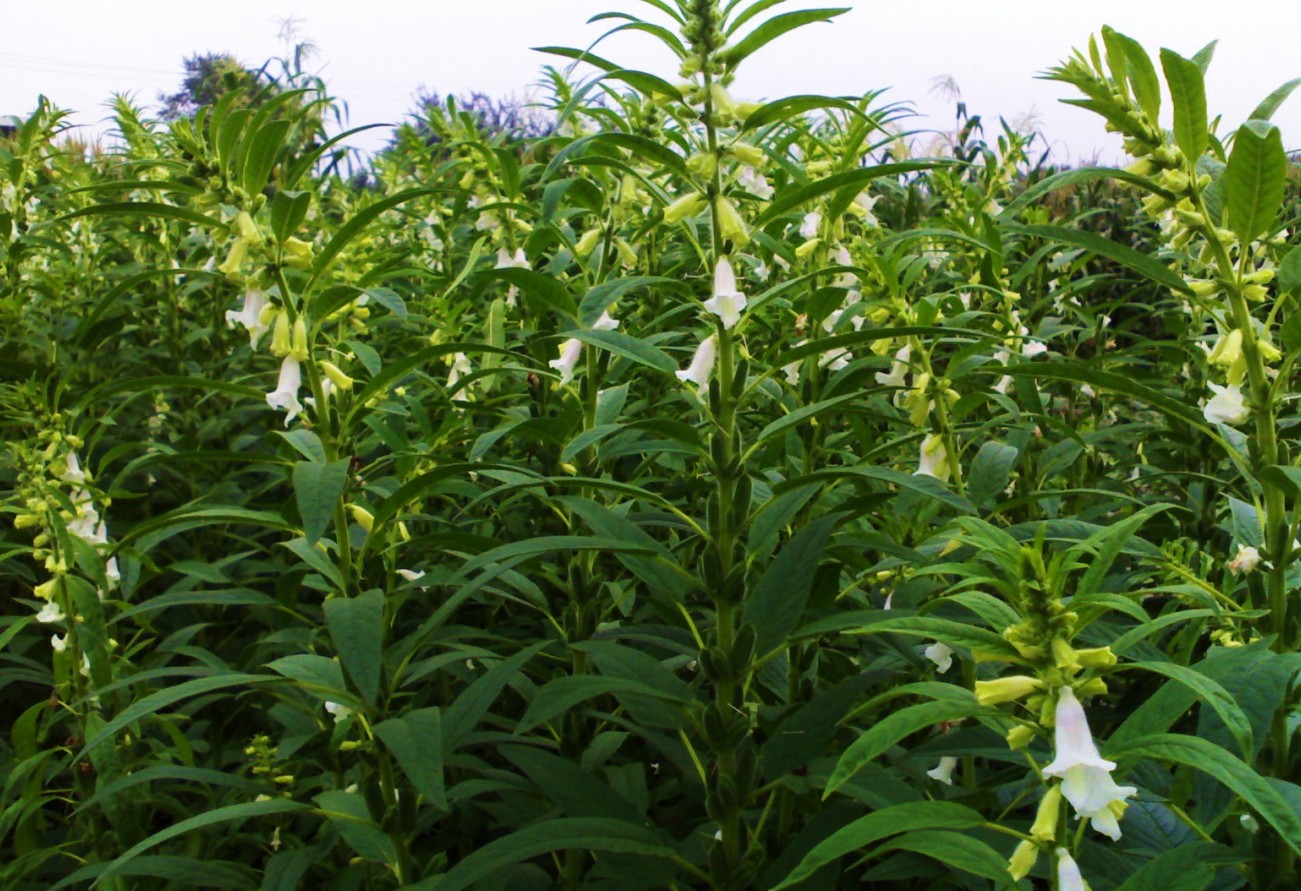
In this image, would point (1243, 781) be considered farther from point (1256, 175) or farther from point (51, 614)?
point (51, 614)

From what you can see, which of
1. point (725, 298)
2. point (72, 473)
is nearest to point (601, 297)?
point (725, 298)

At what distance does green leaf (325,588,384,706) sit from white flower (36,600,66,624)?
52.7 inches

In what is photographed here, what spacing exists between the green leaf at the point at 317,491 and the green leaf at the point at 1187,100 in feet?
4.80

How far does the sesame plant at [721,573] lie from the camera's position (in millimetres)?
1518

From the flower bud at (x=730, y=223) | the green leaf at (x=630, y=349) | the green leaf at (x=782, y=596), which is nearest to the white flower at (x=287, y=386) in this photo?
the green leaf at (x=630, y=349)

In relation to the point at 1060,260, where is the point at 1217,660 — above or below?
below

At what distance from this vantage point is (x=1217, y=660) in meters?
1.43

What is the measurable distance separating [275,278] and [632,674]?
1013mm

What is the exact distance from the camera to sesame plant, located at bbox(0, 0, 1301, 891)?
1518mm

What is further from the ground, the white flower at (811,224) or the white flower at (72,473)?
the white flower at (811,224)

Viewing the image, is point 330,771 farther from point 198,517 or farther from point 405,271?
point 405,271

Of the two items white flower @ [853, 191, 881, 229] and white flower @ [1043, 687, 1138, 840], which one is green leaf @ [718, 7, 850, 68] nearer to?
white flower @ [1043, 687, 1138, 840]

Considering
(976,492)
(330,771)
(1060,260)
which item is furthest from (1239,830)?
(1060,260)

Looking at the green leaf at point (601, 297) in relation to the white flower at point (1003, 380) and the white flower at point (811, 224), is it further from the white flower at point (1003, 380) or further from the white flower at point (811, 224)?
the white flower at point (1003, 380)
